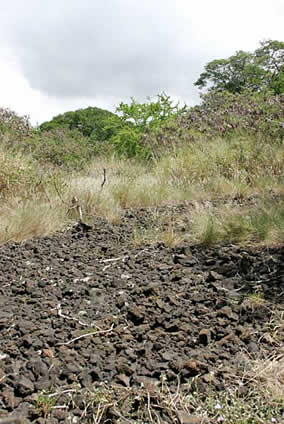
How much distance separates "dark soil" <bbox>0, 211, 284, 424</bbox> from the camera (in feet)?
4.95

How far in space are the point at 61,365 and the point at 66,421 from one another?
11.3 inches

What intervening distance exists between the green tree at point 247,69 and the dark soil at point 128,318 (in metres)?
16.0

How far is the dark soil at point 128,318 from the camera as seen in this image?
1.51 meters

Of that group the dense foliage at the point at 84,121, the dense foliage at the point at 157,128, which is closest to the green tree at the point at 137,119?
the dense foliage at the point at 157,128

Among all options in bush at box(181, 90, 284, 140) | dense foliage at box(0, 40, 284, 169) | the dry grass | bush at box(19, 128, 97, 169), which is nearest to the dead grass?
the dry grass

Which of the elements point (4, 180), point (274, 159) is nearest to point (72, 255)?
point (4, 180)

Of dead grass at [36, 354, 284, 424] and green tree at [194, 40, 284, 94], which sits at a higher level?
green tree at [194, 40, 284, 94]

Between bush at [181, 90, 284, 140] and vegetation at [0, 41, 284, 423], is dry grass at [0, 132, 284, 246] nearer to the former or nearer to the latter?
vegetation at [0, 41, 284, 423]

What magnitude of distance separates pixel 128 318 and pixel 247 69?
769 inches

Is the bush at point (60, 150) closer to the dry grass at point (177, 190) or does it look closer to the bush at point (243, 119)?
the dry grass at point (177, 190)

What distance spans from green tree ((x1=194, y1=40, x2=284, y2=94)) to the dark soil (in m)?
16.0

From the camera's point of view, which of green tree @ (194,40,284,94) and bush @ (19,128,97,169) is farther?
green tree @ (194,40,284,94)

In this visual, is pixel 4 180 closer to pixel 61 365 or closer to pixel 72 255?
pixel 72 255

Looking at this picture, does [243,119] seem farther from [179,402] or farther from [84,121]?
[84,121]
